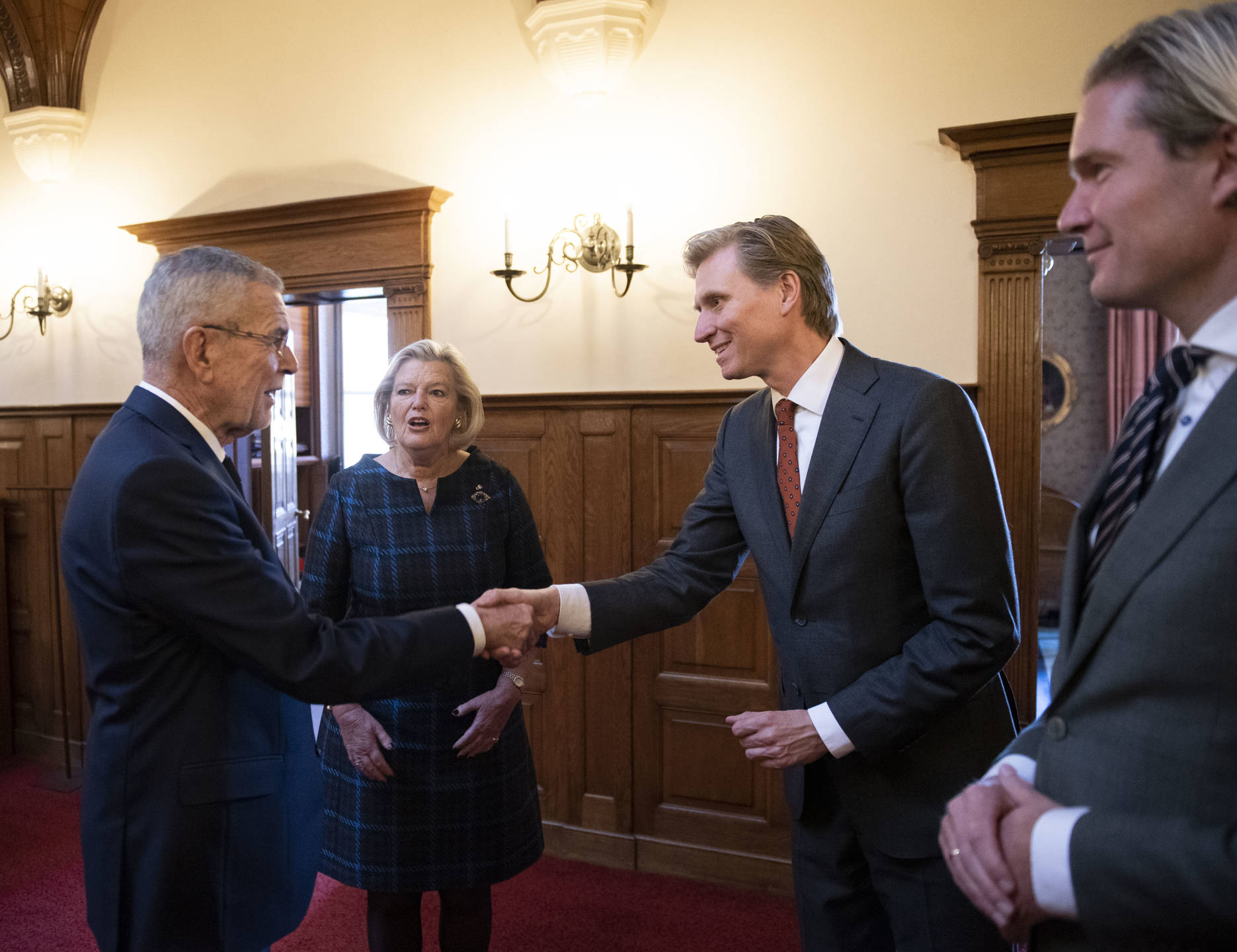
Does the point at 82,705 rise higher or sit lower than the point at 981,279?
lower

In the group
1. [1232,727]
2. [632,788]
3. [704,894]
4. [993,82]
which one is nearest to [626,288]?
[993,82]

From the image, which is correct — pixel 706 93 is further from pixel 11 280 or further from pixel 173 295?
pixel 11 280

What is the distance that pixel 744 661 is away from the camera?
11.7ft

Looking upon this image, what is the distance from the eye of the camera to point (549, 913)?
3355 mm

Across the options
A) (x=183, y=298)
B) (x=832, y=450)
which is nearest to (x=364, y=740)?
(x=183, y=298)

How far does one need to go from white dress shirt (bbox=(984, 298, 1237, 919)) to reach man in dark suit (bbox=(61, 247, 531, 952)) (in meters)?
1.13

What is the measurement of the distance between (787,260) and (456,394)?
1.03 metres

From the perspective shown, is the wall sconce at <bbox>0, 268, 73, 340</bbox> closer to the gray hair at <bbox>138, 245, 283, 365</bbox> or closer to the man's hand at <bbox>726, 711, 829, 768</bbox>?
the gray hair at <bbox>138, 245, 283, 365</bbox>

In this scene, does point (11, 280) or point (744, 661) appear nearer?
point (744, 661)

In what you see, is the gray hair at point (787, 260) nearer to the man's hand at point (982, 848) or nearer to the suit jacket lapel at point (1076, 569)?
the suit jacket lapel at point (1076, 569)

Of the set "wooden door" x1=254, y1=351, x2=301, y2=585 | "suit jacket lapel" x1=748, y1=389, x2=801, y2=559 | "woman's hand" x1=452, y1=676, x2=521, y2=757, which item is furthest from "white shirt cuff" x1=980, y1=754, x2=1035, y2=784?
"wooden door" x1=254, y1=351, x2=301, y2=585

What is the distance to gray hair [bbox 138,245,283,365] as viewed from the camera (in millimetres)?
1681

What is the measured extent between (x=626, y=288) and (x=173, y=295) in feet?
7.12

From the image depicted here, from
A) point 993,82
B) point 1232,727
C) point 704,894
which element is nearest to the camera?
point 1232,727
